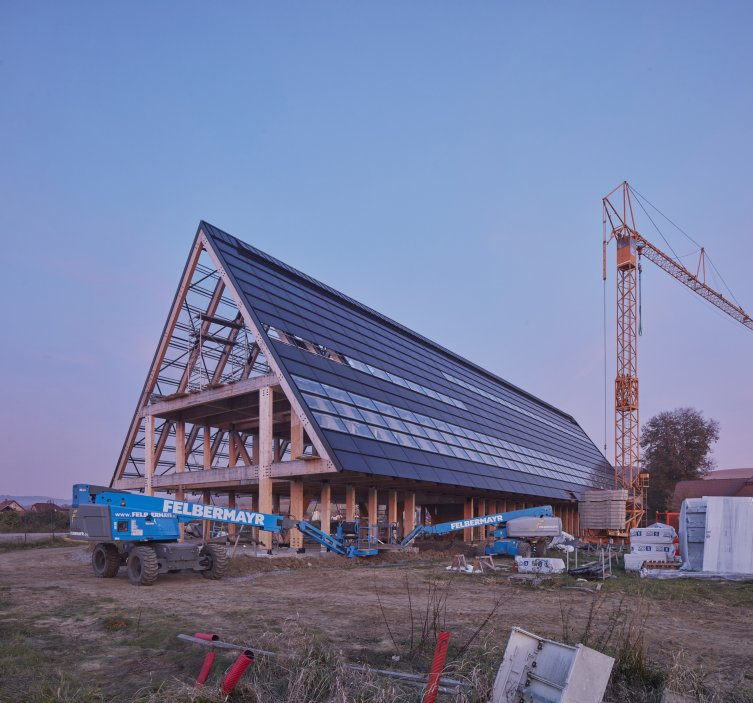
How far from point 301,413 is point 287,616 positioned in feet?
38.2

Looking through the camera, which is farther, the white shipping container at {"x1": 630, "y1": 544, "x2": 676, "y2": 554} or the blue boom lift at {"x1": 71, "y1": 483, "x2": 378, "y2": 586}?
the white shipping container at {"x1": 630, "y1": 544, "x2": 676, "y2": 554}

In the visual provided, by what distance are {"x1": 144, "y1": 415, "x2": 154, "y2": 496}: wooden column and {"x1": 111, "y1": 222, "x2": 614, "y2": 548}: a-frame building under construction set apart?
0.09m

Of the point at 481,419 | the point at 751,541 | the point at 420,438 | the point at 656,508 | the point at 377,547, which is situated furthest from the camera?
the point at 656,508

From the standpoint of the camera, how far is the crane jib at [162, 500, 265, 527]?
18.4 metres

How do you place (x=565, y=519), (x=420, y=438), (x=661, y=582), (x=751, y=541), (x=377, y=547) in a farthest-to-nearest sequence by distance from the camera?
(x=565, y=519), (x=420, y=438), (x=377, y=547), (x=751, y=541), (x=661, y=582)

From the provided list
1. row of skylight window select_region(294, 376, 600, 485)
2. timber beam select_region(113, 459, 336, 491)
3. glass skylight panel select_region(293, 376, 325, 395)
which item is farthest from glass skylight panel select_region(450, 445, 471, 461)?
glass skylight panel select_region(293, 376, 325, 395)

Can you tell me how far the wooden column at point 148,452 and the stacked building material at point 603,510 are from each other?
32569 mm

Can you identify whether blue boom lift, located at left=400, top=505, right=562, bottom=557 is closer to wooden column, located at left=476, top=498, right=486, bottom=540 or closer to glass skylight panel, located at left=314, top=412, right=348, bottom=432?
glass skylight panel, located at left=314, top=412, right=348, bottom=432

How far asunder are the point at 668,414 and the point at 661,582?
72.5 meters

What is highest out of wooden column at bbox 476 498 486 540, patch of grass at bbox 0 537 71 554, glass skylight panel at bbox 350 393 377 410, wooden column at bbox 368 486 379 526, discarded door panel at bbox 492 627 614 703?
glass skylight panel at bbox 350 393 377 410

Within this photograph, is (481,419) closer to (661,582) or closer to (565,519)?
(565,519)

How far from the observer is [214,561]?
61.1ft

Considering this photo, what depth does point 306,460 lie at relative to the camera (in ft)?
76.2

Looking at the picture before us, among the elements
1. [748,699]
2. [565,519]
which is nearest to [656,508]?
[565,519]
